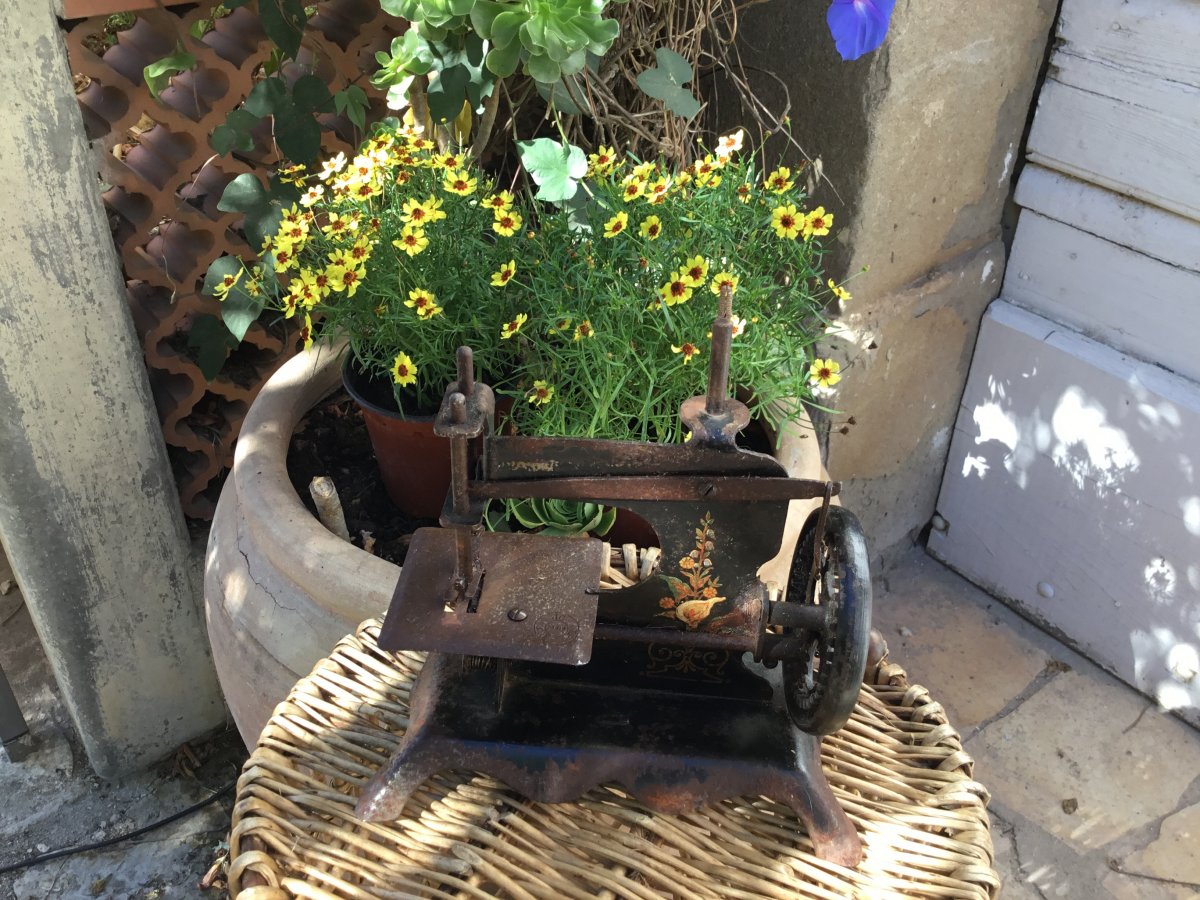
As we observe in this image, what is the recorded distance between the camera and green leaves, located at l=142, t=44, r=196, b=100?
186 centimetres

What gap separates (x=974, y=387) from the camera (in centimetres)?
257

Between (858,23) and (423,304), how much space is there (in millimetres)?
778

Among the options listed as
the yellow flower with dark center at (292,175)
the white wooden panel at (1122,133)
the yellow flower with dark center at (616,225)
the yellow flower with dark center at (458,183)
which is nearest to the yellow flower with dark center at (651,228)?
the yellow flower with dark center at (616,225)

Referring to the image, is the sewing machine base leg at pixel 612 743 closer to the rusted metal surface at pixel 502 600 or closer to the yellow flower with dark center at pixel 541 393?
the rusted metal surface at pixel 502 600

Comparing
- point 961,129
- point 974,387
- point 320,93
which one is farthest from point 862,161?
point 320,93

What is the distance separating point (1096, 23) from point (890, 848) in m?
1.65

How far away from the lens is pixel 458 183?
1.72 metres

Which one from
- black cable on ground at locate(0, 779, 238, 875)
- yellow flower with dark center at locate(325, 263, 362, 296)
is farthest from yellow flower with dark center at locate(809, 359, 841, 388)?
black cable on ground at locate(0, 779, 238, 875)

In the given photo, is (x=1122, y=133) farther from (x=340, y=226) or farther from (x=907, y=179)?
(x=340, y=226)

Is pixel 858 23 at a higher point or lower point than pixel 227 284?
higher

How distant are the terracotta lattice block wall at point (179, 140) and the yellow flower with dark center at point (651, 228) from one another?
717 mm

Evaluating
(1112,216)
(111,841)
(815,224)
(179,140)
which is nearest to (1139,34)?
(1112,216)

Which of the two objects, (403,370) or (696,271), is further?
(403,370)

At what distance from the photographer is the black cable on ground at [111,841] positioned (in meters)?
2.38
